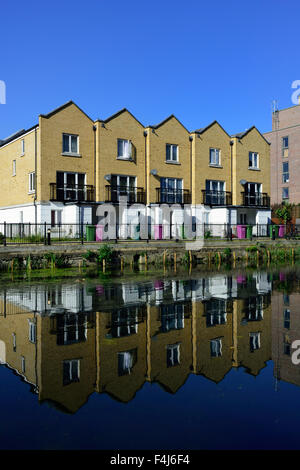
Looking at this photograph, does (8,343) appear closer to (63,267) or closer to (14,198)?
(63,267)

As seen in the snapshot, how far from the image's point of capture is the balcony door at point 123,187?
31.2 metres

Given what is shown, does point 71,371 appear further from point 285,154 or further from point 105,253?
point 285,154

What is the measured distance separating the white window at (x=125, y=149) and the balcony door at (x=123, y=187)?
1732 millimetres

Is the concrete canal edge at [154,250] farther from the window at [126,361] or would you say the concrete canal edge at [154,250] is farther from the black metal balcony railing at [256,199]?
the window at [126,361]

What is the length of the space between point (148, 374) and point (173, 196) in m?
29.0

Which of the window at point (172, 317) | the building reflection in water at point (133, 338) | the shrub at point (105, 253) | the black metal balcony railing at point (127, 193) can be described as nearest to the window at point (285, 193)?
the black metal balcony railing at point (127, 193)

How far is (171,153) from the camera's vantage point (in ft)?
113

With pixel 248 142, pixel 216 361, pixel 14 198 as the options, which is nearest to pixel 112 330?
pixel 216 361

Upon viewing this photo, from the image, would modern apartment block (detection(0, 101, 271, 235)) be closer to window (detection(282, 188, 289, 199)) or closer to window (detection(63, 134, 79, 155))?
window (detection(63, 134, 79, 155))

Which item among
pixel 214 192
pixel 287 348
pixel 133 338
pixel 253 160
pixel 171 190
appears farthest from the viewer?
pixel 253 160

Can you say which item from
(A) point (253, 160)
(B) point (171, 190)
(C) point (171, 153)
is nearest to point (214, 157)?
(C) point (171, 153)

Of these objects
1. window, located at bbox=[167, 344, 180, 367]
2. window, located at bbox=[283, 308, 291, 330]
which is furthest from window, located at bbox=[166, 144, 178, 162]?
window, located at bbox=[167, 344, 180, 367]

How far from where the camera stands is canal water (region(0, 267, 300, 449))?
158 inches

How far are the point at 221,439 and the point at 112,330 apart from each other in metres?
4.40
